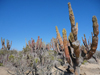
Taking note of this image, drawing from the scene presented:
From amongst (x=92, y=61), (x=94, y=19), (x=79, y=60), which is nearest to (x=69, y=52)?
(x=79, y=60)

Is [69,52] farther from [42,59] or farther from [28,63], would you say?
[28,63]

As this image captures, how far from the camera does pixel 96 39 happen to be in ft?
13.3

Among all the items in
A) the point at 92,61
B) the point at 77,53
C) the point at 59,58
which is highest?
the point at 77,53

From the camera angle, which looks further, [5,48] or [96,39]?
[5,48]

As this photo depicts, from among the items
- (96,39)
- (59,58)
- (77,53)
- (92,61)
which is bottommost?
(92,61)

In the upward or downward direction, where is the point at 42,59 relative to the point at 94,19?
downward

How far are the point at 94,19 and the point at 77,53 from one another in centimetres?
189

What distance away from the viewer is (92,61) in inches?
483

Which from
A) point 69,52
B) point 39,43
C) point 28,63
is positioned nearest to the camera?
point 69,52

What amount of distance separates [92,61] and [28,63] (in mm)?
10639

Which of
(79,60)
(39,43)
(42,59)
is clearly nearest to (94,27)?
(79,60)

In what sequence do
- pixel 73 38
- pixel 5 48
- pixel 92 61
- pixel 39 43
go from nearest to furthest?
pixel 73 38
pixel 39 43
pixel 92 61
pixel 5 48

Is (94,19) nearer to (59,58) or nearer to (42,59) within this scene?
(42,59)

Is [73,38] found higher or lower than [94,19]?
lower
